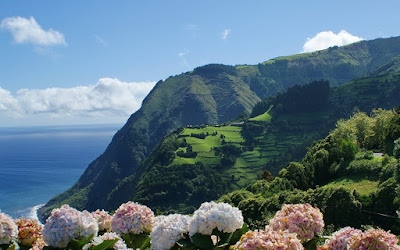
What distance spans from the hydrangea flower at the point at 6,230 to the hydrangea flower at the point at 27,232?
0.66 feet

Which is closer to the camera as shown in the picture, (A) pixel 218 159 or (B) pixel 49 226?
(B) pixel 49 226

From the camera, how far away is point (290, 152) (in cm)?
13688

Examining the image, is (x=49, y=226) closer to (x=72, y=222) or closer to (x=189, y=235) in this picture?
(x=72, y=222)

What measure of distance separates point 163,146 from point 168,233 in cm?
15587

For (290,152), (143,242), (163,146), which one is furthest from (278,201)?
(163,146)

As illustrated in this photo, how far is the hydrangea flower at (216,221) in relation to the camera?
13.2 ft

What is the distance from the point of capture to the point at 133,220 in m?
4.88

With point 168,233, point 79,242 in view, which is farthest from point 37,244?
point 168,233

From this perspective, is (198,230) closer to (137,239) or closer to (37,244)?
(137,239)

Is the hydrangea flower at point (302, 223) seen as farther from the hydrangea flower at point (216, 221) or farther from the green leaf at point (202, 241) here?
the green leaf at point (202, 241)

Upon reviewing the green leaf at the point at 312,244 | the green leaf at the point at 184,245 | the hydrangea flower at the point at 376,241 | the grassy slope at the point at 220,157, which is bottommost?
the grassy slope at the point at 220,157

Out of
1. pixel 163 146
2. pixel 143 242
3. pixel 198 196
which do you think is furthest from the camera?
pixel 163 146

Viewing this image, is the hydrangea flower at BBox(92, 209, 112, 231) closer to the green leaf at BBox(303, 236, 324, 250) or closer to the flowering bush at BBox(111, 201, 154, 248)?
the flowering bush at BBox(111, 201, 154, 248)

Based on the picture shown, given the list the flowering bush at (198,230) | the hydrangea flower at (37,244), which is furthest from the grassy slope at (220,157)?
the flowering bush at (198,230)
